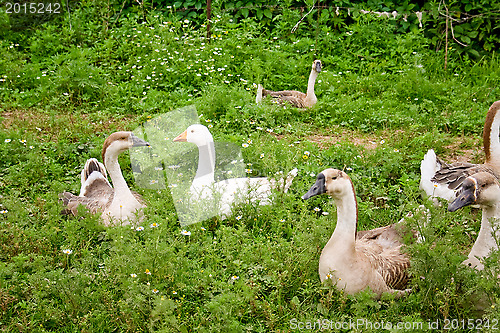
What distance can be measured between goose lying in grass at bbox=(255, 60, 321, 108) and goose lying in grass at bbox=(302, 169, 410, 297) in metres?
3.31

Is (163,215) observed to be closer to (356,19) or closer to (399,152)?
(399,152)

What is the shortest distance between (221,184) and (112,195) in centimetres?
111

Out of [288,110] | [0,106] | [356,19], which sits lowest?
[0,106]

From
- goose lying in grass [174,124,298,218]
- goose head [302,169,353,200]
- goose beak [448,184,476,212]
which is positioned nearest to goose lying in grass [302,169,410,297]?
goose head [302,169,353,200]

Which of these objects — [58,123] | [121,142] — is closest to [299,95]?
[121,142]

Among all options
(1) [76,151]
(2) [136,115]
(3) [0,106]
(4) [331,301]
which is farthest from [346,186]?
(3) [0,106]

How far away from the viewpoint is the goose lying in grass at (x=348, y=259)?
3.81 metres

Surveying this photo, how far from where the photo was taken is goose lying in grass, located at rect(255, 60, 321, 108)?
7070mm

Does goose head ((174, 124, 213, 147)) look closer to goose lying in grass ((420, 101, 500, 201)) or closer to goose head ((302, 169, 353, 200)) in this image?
goose head ((302, 169, 353, 200))

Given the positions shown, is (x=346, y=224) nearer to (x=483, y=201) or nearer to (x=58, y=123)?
(x=483, y=201)

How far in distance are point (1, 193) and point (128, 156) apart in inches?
55.5

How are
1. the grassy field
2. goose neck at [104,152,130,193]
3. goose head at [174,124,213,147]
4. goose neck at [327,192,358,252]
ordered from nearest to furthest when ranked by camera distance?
1. the grassy field
2. goose neck at [327,192,358,252]
3. goose neck at [104,152,130,193]
4. goose head at [174,124,213,147]

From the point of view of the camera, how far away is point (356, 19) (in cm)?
905

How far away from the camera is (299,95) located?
7227mm
